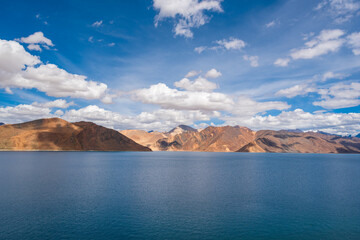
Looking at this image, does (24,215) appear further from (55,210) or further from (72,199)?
(72,199)

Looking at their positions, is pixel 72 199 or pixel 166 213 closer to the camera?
pixel 166 213

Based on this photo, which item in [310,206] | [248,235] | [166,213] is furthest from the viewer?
[310,206]

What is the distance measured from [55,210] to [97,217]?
7738 mm

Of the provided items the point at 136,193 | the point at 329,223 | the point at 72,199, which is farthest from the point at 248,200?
the point at 72,199

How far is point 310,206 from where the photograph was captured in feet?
133

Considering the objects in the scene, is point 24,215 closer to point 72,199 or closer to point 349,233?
point 72,199

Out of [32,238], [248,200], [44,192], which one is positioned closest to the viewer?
[32,238]

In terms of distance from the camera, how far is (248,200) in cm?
4394

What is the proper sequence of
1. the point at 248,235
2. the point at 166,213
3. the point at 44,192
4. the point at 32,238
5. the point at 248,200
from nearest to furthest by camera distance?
the point at 32,238 < the point at 248,235 < the point at 166,213 < the point at 248,200 < the point at 44,192

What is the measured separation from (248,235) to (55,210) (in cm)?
2793

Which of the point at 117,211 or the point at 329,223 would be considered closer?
the point at 329,223

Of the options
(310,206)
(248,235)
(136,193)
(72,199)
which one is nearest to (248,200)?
(310,206)

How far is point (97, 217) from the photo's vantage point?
3312 cm

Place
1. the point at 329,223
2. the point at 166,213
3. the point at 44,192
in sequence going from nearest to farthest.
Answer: the point at 329,223 < the point at 166,213 < the point at 44,192
